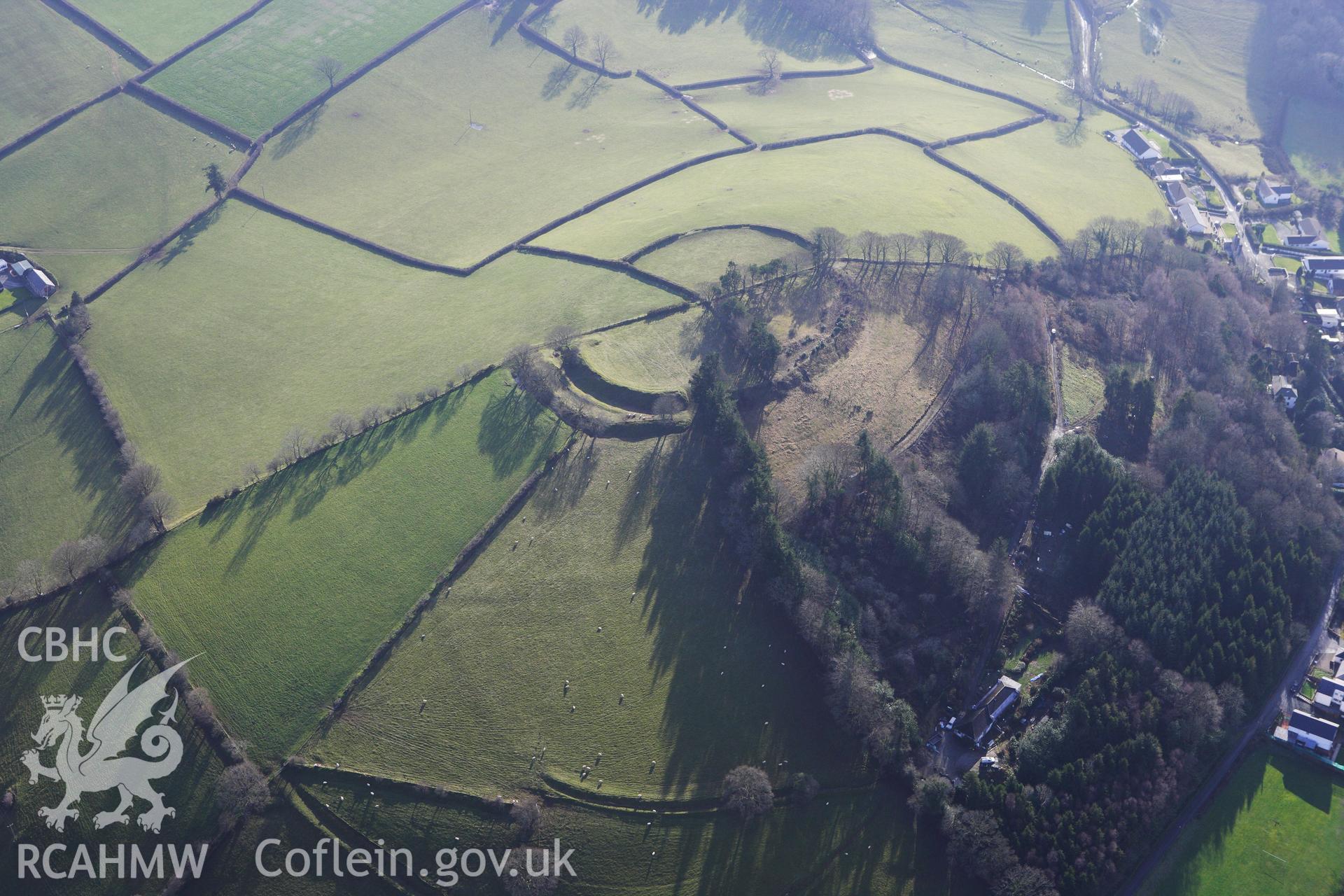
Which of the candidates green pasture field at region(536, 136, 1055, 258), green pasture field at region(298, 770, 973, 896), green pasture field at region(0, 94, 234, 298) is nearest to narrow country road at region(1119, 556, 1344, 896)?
green pasture field at region(298, 770, 973, 896)

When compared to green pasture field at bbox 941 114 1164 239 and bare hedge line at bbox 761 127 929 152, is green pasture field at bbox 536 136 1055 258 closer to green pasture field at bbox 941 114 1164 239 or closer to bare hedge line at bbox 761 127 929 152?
bare hedge line at bbox 761 127 929 152

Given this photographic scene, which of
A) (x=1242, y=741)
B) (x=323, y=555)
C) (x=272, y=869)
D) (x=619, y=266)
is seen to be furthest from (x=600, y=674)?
(x=619, y=266)

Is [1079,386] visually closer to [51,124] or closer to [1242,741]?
[1242,741]

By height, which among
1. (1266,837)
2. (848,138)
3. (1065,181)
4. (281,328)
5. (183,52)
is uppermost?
(1065,181)

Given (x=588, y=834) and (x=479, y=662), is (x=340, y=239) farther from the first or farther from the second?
(x=588, y=834)

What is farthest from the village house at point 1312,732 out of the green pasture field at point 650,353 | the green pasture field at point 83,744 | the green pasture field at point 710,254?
the green pasture field at point 83,744

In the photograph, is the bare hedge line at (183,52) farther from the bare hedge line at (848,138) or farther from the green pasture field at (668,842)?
the green pasture field at (668,842)
